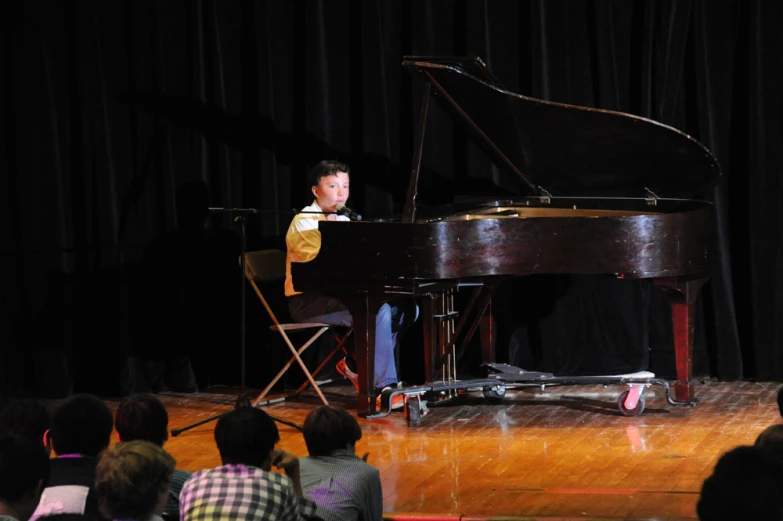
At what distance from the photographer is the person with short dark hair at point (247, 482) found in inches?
118

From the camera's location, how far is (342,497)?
3475 mm

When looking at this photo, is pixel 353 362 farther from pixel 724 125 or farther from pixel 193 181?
pixel 724 125

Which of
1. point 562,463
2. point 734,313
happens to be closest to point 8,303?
point 562,463

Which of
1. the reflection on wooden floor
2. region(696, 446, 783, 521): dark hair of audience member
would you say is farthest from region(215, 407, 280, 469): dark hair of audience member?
region(696, 446, 783, 521): dark hair of audience member

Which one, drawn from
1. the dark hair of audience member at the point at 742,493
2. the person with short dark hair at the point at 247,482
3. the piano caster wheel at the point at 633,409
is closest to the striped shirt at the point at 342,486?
the person with short dark hair at the point at 247,482

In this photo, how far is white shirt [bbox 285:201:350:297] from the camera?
6199 millimetres

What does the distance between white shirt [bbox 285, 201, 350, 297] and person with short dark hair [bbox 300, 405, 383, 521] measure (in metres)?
2.54

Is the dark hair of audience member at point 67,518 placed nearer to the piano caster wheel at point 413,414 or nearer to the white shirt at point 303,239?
the piano caster wheel at point 413,414

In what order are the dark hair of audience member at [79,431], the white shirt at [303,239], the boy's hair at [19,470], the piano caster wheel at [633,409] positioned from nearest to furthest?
the boy's hair at [19,470] → the dark hair of audience member at [79,431] → the piano caster wheel at [633,409] → the white shirt at [303,239]

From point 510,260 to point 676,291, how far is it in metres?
0.93

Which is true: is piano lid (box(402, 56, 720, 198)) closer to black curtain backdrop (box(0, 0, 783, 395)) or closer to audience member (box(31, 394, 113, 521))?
black curtain backdrop (box(0, 0, 783, 395))

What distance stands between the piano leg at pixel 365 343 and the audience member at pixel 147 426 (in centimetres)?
246

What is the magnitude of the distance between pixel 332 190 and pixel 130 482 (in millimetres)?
3740

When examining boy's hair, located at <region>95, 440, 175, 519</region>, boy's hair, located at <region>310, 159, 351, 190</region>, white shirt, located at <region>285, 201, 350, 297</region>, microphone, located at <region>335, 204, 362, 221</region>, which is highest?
boy's hair, located at <region>310, 159, 351, 190</region>
